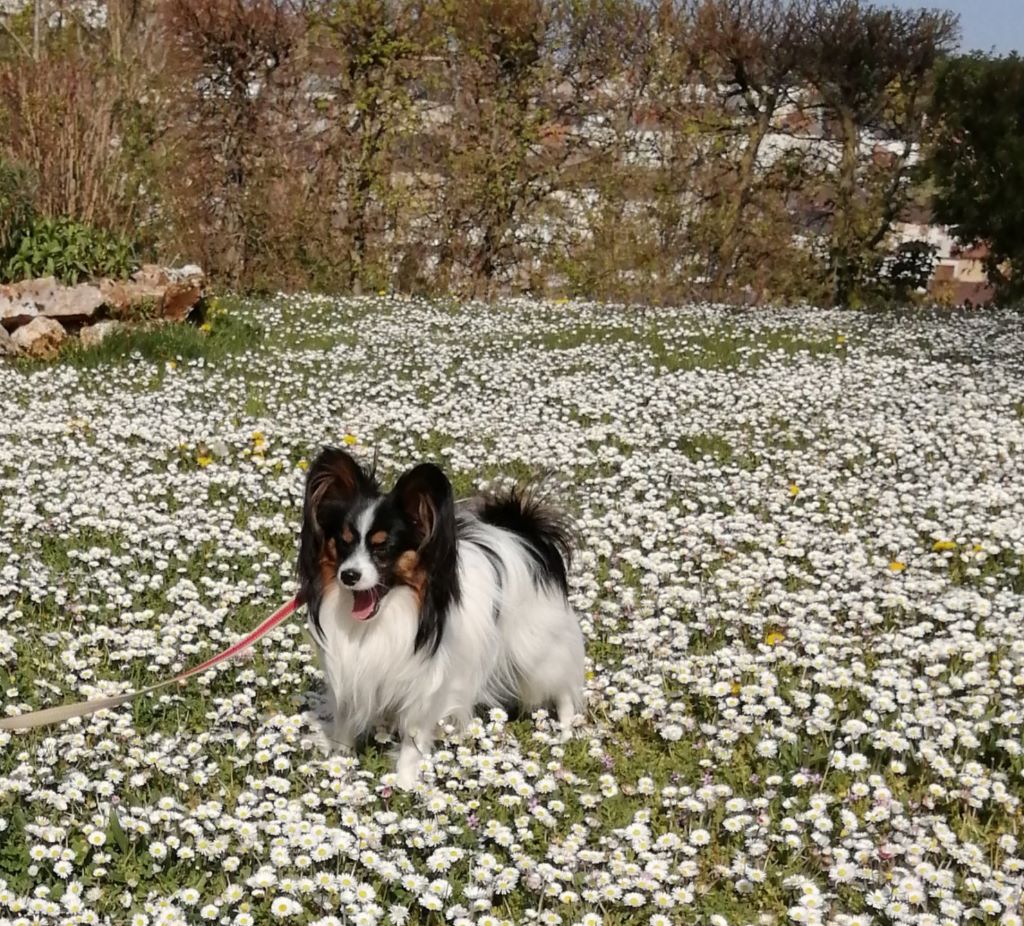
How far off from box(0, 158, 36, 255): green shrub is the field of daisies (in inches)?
70.8

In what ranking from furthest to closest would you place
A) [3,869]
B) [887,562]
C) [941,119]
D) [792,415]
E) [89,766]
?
[941,119], [792,415], [887,562], [89,766], [3,869]

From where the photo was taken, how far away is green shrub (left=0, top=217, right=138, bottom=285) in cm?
1051

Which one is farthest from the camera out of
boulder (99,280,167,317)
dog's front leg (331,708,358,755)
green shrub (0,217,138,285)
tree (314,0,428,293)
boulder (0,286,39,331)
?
tree (314,0,428,293)

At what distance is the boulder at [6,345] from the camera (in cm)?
1014

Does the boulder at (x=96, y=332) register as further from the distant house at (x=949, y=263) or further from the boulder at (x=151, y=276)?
the distant house at (x=949, y=263)

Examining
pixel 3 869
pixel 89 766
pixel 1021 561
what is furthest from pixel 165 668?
pixel 1021 561

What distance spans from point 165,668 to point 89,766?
0.83 meters

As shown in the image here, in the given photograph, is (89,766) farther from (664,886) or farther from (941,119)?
(941,119)

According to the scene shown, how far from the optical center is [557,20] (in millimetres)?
16359

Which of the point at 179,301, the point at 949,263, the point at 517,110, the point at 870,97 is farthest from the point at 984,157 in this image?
the point at 179,301

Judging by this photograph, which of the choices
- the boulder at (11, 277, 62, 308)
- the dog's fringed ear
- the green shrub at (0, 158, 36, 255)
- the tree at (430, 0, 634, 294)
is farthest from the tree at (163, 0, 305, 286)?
the dog's fringed ear

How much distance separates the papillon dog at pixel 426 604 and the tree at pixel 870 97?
13.5 meters

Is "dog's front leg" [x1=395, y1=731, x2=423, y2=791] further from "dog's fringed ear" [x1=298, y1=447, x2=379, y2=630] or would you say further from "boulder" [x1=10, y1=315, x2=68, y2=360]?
"boulder" [x1=10, y1=315, x2=68, y2=360]

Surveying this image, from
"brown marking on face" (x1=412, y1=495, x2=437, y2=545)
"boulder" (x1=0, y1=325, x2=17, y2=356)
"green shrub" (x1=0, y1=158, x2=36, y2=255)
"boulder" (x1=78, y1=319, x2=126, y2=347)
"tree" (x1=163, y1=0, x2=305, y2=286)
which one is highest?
"tree" (x1=163, y1=0, x2=305, y2=286)
